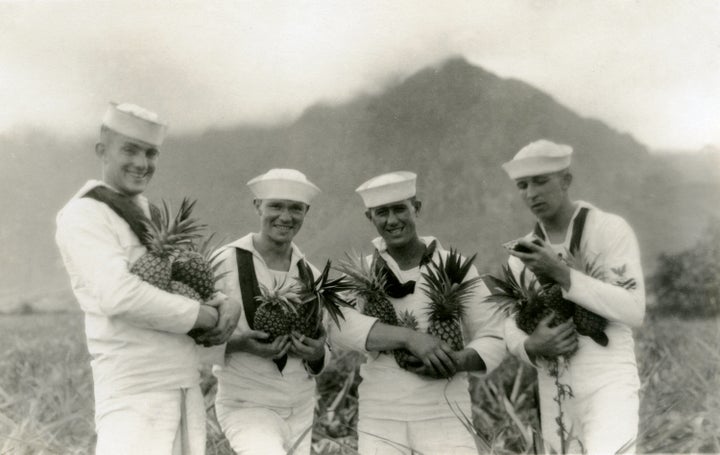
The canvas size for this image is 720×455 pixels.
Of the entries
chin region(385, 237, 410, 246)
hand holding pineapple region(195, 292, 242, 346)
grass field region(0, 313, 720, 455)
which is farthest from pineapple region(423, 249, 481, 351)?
hand holding pineapple region(195, 292, 242, 346)

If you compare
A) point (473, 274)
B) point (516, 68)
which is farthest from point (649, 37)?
point (473, 274)

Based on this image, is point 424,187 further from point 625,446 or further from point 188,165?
point 625,446

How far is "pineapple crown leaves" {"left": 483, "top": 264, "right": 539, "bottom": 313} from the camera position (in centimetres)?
451

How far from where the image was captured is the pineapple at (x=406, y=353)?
4.51 meters

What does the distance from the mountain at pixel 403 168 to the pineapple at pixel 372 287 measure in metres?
0.56

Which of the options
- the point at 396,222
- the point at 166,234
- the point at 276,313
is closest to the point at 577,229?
the point at 396,222

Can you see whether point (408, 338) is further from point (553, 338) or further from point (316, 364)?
point (553, 338)

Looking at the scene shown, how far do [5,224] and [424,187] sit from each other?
117 inches

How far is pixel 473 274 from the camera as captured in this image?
188 inches

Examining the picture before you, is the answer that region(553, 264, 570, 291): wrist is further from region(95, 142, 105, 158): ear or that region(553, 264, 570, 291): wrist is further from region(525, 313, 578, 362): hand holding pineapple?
region(95, 142, 105, 158): ear

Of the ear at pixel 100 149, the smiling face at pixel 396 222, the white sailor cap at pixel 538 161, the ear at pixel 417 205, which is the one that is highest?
the white sailor cap at pixel 538 161

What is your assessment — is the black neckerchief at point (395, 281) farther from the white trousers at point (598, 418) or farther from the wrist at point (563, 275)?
the white trousers at point (598, 418)

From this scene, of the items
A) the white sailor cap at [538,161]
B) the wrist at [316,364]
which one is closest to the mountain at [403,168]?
the white sailor cap at [538,161]

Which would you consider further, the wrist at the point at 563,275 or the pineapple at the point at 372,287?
the pineapple at the point at 372,287
